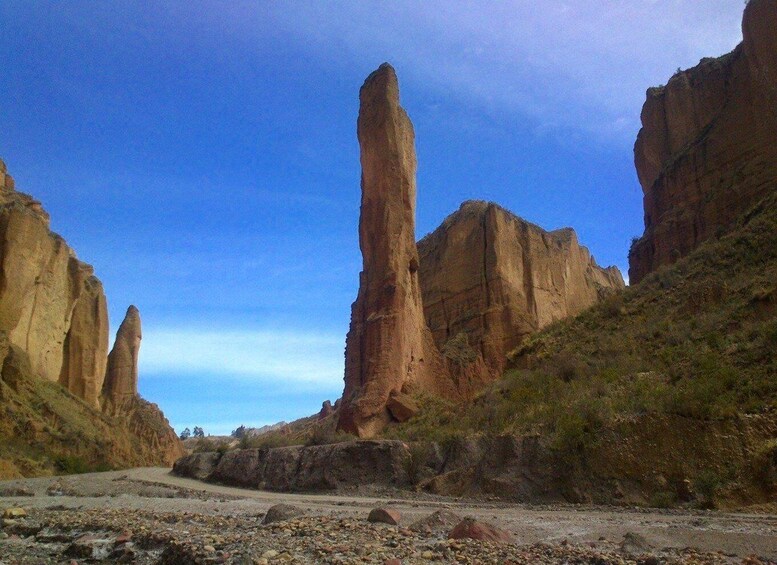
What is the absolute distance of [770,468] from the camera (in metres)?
11.8

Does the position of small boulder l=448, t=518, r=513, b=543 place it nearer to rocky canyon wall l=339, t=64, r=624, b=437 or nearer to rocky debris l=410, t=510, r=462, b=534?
rocky debris l=410, t=510, r=462, b=534

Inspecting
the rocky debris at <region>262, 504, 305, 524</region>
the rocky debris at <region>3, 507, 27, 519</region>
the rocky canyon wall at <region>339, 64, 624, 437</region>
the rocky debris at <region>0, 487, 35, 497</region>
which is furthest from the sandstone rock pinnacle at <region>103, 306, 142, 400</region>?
the rocky debris at <region>262, 504, 305, 524</region>

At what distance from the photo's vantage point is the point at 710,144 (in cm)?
3891

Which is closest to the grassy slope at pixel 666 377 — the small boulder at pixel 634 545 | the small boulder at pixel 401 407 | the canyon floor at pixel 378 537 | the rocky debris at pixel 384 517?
the small boulder at pixel 401 407

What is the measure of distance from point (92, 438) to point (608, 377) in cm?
3678

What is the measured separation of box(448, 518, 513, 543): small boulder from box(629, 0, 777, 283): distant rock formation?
93.6 ft

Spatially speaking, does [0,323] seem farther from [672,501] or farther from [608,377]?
[672,501]

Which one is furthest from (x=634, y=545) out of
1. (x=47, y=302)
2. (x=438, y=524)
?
(x=47, y=302)

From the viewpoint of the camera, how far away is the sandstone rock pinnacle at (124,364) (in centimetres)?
6912

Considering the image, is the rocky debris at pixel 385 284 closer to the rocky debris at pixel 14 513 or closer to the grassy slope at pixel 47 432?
the grassy slope at pixel 47 432

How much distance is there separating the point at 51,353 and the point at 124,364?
2001 centimetres

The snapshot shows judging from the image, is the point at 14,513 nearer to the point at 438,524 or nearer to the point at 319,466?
the point at 319,466

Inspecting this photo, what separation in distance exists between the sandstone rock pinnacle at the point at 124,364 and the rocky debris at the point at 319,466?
49.0 meters

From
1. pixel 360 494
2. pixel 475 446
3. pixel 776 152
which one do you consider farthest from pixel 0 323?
pixel 776 152
